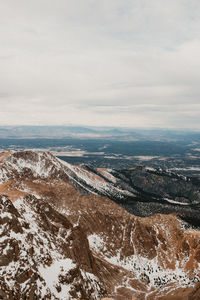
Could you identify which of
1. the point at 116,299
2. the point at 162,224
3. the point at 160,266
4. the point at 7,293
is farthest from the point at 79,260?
the point at 162,224

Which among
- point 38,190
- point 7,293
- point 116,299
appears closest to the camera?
point 7,293

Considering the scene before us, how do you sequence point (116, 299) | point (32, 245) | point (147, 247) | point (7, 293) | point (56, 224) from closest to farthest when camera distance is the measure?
point (7, 293) → point (32, 245) → point (116, 299) → point (56, 224) → point (147, 247)

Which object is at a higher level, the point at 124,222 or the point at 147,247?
the point at 124,222

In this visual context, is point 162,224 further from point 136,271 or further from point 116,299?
point 116,299

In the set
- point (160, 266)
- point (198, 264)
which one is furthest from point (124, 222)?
point (198, 264)

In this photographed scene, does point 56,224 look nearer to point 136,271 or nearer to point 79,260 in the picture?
point 79,260

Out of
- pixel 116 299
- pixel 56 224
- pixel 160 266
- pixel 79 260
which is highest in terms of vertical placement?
pixel 56 224

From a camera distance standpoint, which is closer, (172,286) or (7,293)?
(7,293)
